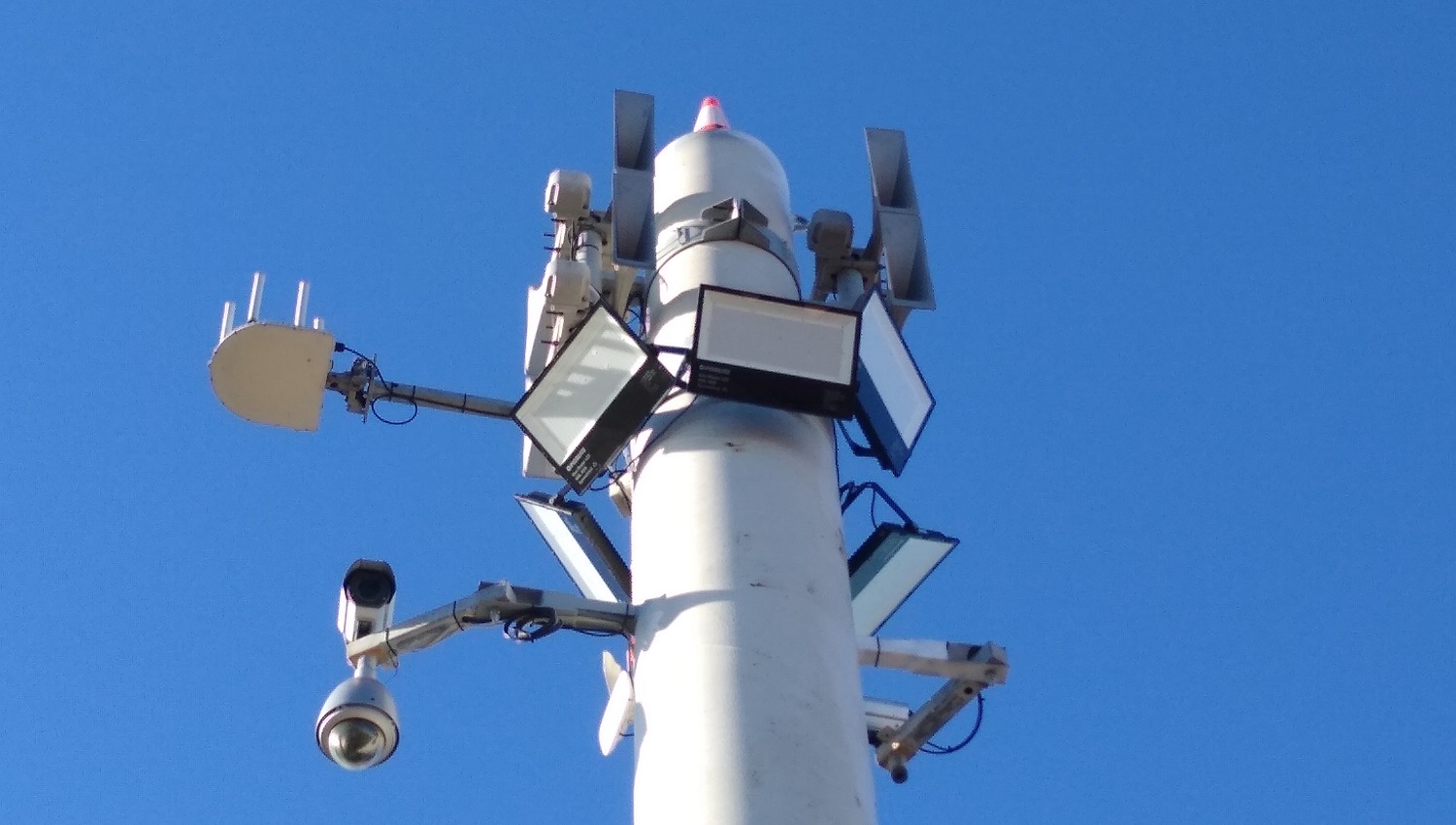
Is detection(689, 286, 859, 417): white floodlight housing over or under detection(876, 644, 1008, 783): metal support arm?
over

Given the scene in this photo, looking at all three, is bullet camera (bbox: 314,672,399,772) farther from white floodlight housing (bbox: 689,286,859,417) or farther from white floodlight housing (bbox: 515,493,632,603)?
white floodlight housing (bbox: 689,286,859,417)

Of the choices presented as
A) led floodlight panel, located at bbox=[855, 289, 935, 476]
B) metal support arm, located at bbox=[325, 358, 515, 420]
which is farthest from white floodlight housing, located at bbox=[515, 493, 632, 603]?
led floodlight panel, located at bbox=[855, 289, 935, 476]

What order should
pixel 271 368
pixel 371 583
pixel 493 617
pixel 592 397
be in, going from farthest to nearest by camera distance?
pixel 271 368 < pixel 592 397 < pixel 371 583 < pixel 493 617

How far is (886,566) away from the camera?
39.0 ft

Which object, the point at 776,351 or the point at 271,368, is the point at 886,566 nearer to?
the point at 776,351

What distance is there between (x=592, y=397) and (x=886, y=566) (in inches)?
80.1

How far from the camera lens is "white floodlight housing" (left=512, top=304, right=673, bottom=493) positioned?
1098cm

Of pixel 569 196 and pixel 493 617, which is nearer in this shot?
pixel 493 617

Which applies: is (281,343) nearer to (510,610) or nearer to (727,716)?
(510,610)

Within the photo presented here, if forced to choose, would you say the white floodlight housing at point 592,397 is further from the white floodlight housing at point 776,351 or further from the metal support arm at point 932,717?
the metal support arm at point 932,717

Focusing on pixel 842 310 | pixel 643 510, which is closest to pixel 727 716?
pixel 643 510

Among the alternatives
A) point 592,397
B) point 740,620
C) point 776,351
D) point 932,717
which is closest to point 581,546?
point 592,397

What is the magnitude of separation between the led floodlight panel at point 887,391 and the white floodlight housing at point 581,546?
1703 millimetres

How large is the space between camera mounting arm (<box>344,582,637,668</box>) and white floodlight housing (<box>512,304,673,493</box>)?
1078 millimetres
